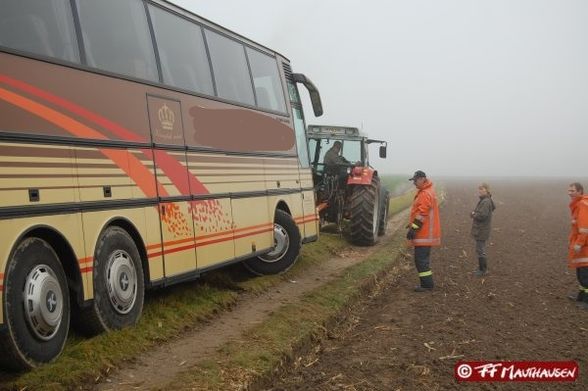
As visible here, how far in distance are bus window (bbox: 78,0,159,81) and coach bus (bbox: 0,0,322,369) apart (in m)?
0.02

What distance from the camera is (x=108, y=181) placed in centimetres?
594

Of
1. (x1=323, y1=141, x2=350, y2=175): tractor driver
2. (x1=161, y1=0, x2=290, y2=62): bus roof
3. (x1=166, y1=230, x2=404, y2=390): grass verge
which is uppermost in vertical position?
Answer: (x1=161, y1=0, x2=290, y2=62): bus roof

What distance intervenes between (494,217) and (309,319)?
1730 cm

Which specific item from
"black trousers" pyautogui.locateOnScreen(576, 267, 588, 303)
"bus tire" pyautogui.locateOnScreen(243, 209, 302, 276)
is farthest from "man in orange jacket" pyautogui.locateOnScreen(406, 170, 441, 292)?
"black trousers" pyautogui.locateOnScreen(576, 267, 588, 303)

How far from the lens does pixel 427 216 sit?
9828 millimetres

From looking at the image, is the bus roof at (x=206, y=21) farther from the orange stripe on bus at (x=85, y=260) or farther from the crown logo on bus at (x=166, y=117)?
the orange stripe on bus at (x=85, y=260)

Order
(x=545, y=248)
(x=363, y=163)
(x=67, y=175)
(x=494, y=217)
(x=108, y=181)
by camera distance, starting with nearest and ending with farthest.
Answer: (x=67, y=175), (x=108, y=181), (x=545, y=248), (x=363, y=163), (x=494, y=217)

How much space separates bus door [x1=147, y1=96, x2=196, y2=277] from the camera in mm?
6816

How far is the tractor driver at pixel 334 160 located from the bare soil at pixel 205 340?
185 inches

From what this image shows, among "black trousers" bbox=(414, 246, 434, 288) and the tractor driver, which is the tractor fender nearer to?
the tractor driver

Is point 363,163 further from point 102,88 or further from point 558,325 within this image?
point 102,88

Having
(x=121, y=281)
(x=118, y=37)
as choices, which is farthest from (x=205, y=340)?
(x=118, y=37)

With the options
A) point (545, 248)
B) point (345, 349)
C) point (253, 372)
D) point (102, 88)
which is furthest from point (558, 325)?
point (545, 248)

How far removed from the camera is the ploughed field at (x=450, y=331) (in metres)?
5.68
